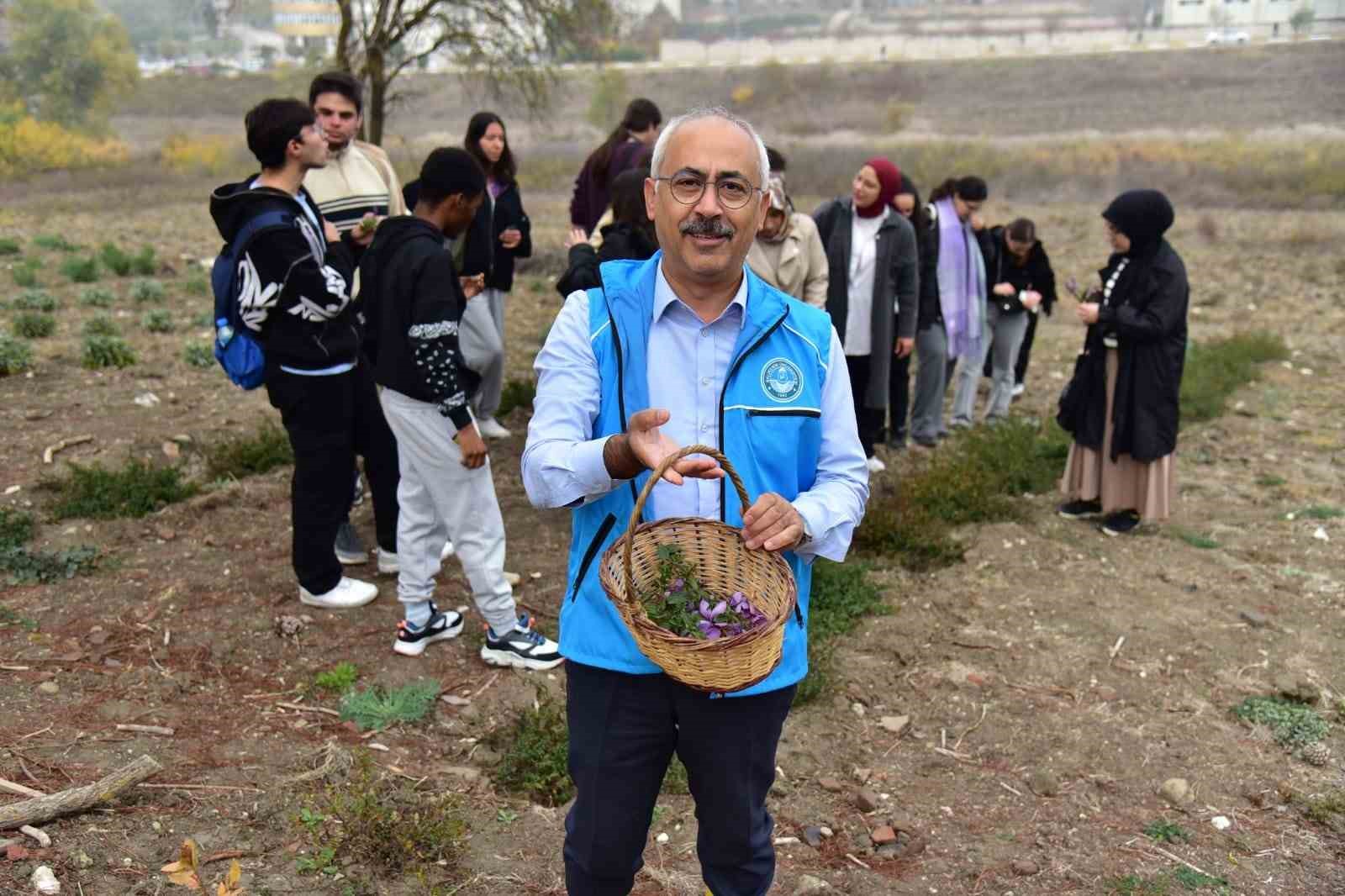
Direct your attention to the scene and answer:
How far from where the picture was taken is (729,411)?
90.4 inches

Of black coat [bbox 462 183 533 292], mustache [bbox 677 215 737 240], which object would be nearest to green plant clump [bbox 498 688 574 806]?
mustache [bbox 677 215 737 240]

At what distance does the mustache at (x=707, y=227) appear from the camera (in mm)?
2232

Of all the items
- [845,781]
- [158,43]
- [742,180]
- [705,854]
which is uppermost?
[158,43]

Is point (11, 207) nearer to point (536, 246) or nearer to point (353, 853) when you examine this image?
point (536, 246)

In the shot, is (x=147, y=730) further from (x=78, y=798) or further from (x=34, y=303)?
(x=34, y=303)

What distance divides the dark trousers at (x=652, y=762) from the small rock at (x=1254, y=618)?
13.4 ft

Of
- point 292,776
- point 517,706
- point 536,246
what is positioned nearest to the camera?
point 292,776

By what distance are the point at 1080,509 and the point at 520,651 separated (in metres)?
4.05

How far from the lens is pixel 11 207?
24797 mm

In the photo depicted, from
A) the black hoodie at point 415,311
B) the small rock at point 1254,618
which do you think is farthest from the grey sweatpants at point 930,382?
the black hoodie at point 415,311

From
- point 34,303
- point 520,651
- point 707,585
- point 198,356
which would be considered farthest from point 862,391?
point 34,303

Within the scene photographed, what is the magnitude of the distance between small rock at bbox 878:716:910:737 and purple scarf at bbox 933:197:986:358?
422cm

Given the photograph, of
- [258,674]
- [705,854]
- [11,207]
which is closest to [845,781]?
[705,854]

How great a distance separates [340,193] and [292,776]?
2783mm
